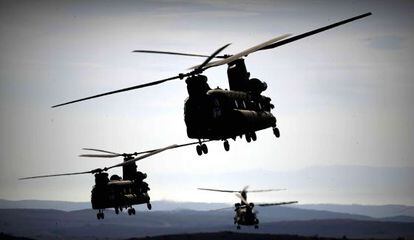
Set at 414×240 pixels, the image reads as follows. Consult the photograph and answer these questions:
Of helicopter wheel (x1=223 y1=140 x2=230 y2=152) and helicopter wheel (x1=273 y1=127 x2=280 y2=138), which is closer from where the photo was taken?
helicopter wheel (x1=223 y1=140 x2=230 y2=152)

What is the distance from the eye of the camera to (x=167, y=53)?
26.0 m

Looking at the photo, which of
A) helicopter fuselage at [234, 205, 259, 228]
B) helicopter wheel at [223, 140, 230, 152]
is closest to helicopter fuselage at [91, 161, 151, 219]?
helicopter fuselage at [234, 205, 259, 228]

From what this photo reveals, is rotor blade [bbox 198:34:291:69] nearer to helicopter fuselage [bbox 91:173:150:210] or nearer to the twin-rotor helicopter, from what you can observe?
the twin-rotor helicopter

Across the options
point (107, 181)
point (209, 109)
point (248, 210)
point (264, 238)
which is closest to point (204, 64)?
point (209, 109)

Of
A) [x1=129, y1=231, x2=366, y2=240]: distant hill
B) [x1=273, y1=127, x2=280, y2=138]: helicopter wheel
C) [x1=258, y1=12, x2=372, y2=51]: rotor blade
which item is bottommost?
[x1=129, y1=231, x2=366, y2=240]: distant hill

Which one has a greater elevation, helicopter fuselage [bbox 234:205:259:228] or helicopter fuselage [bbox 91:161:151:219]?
helicopter fuselage [bbox 91:161:151:219]

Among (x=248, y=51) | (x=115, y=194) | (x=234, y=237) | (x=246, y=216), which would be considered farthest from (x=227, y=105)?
(x=234, y=237)

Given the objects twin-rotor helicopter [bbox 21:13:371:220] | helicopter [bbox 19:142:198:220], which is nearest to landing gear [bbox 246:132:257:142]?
twin-rotor helicopter [bbox 21:13:371:220]

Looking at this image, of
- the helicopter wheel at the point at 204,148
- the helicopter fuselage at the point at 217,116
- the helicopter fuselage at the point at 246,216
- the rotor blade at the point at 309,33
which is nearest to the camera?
the rotor blade at the point at 309,33

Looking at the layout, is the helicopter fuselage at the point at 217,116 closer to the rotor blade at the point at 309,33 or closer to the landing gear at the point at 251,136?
the landing gear at the point at 251,136

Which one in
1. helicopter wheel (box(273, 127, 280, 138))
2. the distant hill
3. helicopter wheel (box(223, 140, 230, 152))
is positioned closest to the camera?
helicopter wheel (box(223, 140, 230, 152))

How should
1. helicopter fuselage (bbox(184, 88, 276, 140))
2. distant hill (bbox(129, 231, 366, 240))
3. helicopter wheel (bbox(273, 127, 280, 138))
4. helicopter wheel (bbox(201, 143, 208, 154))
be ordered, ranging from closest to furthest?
helicopter wheel (bbox(201, 143, 208, 154))
helicopter fuselage (bbox(184, 88, 276, 140))
helicopter wheel (bbox(273, 127, 280, 138))
distant hill (bbox(129, 231, 366, 240))

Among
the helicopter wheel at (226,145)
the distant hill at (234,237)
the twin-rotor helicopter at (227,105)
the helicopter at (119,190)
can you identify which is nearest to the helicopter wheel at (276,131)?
the twin-rotor helicopter at (227,105)

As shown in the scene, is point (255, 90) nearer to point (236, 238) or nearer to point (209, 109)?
point (209, 109)
